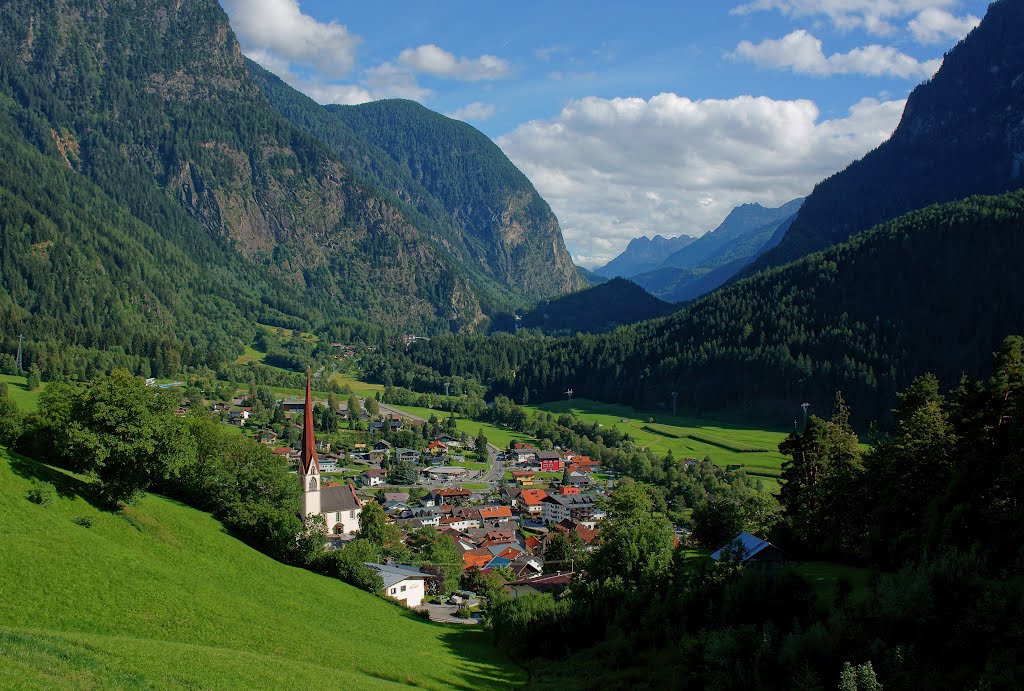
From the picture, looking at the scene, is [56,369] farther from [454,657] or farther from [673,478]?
[454,657]

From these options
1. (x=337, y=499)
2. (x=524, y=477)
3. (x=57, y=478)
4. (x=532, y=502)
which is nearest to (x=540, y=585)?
(x=337, y=499)

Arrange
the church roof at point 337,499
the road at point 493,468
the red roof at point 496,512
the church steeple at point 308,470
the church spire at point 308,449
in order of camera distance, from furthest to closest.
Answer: the road at point 493,468 → the red roof at point 496,512 → the church roof at point 337,499 → the church steeple at point 308,470 → the church spire at point 308,449

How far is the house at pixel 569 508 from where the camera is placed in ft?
353

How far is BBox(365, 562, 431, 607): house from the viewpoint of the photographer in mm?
52469

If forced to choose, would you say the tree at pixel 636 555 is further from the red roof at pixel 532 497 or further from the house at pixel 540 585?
the red roof at pixel 532 497

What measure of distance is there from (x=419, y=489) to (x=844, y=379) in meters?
96.8

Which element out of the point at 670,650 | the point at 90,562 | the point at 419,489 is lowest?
the point at 419,489

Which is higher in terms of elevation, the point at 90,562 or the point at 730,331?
the point at 730,331

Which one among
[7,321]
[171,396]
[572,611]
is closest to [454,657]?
[572,611]

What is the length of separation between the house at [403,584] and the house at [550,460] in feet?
264

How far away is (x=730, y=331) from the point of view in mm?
198625

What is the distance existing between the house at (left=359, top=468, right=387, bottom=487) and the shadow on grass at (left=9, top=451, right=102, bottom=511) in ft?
279

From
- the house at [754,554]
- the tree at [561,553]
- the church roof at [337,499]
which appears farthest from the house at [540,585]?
the church roof at [337,499]

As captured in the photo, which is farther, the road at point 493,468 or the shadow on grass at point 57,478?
the road at point 493,468
